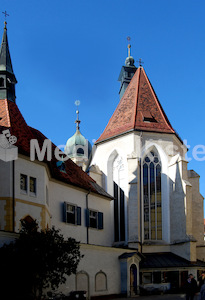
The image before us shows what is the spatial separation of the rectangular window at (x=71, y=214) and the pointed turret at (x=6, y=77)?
7260 mm

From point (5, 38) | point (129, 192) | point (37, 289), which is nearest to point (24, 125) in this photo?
point (5, 38)

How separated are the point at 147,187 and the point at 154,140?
3.73 m

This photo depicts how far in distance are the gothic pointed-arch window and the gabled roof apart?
7.95 feet

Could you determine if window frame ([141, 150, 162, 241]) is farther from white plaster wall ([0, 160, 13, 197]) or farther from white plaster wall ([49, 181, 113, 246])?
white plaster wall ([0, 160, 13, 197])

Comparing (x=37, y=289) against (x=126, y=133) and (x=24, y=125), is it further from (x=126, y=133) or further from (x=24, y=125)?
(x=126, y=133)

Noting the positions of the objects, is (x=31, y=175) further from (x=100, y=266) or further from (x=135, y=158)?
(x=135, y=158)

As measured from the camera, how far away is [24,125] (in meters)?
24.3

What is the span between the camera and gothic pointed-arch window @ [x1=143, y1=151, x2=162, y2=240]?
109 feet

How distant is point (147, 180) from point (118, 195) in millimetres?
2662

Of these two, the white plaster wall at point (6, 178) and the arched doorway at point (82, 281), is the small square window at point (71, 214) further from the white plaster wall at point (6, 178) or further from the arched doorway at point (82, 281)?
the white plaster wall at point (6, 178)

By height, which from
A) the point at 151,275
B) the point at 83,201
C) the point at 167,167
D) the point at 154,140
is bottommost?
the point at 151,275

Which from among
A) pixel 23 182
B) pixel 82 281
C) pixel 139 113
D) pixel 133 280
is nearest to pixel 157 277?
pixel 133 280

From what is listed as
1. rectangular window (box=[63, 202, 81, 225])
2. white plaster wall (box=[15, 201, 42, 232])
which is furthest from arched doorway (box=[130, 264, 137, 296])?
white plaster wall (box=[15, 201, 42, 232])

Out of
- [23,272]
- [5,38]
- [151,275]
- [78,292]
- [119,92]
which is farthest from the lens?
[119,92]
